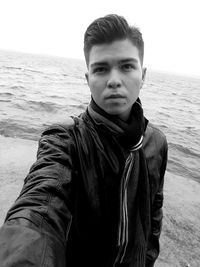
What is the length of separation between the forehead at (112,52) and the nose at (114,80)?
9cm

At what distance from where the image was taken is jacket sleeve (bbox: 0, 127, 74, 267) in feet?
2.59

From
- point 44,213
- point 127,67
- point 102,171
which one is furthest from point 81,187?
point 127,67

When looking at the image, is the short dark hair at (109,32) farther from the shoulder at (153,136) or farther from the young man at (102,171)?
the shoulder at (153,136)

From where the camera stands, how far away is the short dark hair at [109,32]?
63.6 inches

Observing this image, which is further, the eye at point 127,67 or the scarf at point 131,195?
the eye at point 127,67

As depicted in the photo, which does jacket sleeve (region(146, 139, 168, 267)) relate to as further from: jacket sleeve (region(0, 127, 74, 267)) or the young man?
jacket sleeve (region(0, 127, 74, 267))

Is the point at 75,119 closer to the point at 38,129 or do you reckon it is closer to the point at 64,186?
the point at 64,186

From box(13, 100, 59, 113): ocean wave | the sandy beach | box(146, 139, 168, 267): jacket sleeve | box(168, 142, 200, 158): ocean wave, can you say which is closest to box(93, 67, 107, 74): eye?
box(146, 139, 168, 267): jacket sleeve

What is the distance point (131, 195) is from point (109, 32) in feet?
3.47

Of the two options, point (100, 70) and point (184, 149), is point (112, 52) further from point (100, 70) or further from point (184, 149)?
point (184, 149)

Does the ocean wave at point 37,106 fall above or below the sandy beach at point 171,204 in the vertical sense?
below

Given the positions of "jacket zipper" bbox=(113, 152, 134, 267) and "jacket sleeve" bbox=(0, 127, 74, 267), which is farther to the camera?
"jacket zipper" bbox=(113, 152, 134, 267)

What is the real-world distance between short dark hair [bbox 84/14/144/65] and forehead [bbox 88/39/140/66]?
3 cm

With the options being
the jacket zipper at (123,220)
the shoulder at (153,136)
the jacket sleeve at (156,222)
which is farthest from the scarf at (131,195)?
the jacket sleeve at (156,222)
